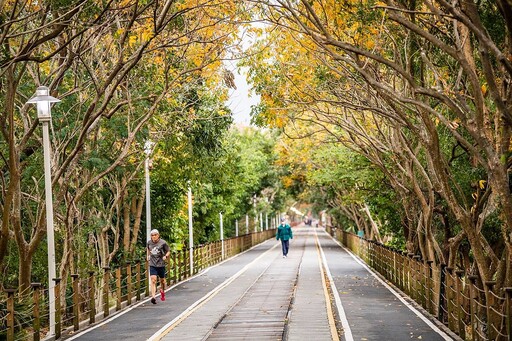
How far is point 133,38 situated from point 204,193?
25116 millimetres

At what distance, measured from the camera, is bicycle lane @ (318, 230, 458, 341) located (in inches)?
546

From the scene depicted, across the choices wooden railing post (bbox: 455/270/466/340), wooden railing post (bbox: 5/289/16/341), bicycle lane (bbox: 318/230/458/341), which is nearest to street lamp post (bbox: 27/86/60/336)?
wooden railing post (bbox: 5/289/16/341)

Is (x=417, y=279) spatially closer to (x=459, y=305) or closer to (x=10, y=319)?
(x=459, y=305)

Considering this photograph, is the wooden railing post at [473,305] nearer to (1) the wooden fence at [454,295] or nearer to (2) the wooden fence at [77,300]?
(1) the wooden fence at [454,295]

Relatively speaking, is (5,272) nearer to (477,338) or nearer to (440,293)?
(440,293)

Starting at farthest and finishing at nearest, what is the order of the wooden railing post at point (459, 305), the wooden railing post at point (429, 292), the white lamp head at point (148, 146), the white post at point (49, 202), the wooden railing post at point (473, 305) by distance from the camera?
the white lamp head at point (148, 146), the wooden railing post at point (429, 292), the white post at point (49, 202), the wooden railing post at point (459, 305), the wooden railing post at point (473, 305)

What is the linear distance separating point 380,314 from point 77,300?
625 cm

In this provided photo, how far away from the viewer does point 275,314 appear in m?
16.9

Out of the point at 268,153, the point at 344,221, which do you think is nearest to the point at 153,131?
the point at 268,153

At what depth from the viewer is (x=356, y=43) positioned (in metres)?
16.8

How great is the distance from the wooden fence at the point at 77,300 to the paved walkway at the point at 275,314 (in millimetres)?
459

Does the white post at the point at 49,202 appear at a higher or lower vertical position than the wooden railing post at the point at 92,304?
higher

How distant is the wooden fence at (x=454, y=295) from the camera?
39.5 ft

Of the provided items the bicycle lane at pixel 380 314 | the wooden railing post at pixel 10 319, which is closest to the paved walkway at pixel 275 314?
the bicycle lane at pixel 380 314
